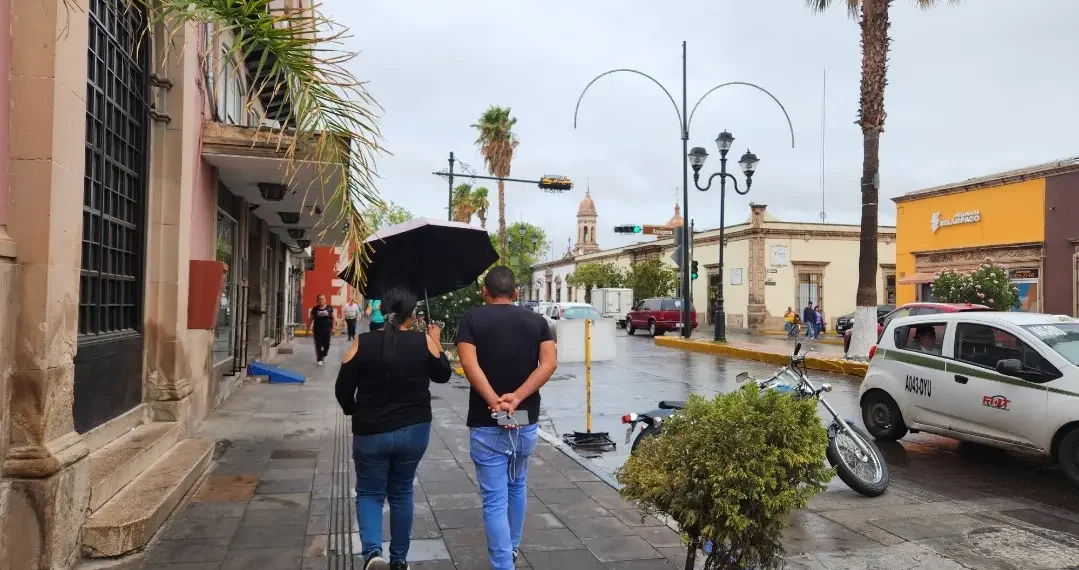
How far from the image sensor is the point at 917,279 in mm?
31484

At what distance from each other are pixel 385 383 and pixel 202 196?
6.32 m

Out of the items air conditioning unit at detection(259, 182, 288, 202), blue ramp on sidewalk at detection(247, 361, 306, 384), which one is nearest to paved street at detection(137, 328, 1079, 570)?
air conditioning unit at detection(259, 182, 288, 202)

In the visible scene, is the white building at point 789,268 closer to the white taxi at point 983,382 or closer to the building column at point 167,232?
the white taxi at point 983,382

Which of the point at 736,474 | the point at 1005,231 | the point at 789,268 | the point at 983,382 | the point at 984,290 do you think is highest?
the point at 1005,231

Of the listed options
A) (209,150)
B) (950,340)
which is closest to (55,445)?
(209,150)

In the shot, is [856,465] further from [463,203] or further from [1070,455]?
[463,203]

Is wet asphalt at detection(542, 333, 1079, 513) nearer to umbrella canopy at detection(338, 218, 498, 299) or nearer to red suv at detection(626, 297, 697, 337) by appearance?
umbrella canopy at detection(338, 218, 498, 299)

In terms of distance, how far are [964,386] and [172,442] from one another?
770 centimetres

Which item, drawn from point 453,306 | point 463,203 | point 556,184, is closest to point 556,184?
point 556,184

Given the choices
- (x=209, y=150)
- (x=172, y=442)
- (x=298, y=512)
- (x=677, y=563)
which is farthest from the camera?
(x=209, y=150)

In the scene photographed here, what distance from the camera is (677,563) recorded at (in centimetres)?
467

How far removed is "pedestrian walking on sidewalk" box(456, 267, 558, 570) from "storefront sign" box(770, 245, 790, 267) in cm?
3940

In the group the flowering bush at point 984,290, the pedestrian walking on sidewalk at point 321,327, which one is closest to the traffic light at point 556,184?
the pedestrian walking on sidewalk at point 321,327

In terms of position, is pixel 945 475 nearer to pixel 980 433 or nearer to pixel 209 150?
pixel 980 433
